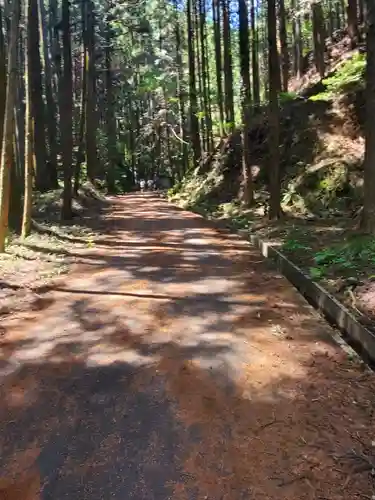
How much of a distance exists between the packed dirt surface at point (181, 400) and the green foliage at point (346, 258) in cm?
73

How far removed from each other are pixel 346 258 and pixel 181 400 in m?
4.59

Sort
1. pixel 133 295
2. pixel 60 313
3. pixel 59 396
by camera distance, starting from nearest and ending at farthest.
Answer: pixel 59 396 → pixel 60 313 → pixel 133 295

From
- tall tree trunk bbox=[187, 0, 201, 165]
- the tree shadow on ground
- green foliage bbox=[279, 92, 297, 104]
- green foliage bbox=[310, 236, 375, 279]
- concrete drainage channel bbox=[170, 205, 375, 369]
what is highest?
tall tree trunk bbox=[187, 0, 201, 165]

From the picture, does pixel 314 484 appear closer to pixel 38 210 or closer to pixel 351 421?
pixel 351 421

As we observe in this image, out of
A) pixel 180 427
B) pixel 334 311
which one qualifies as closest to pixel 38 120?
pixel 334 311

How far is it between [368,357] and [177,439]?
8.10ft

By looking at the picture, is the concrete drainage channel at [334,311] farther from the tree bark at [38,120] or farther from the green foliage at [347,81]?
the tree bark at [38,120]

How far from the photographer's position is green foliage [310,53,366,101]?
56.2 ft

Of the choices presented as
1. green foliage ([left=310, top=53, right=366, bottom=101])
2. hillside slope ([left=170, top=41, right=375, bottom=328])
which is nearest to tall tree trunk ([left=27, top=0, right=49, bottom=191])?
hillside slope ([left=170, top=41, right=375, bottom=328])

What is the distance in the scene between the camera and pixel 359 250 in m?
8.29

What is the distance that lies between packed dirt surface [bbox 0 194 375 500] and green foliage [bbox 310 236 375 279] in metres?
0.73

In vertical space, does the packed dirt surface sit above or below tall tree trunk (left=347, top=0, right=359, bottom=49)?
below

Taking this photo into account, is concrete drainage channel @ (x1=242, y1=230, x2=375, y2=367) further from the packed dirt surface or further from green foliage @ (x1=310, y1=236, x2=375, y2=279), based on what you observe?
green foliage @ (x1=310, y1=236, x2=375, y2=279)

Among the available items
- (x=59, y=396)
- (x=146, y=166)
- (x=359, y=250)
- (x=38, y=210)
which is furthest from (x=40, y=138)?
(x=146, y=166)
